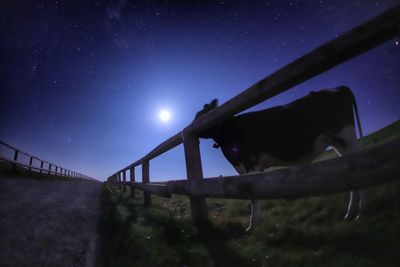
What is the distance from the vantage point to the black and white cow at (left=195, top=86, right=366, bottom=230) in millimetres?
4324

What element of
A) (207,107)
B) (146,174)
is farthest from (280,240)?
(146,174)

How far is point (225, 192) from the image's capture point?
194cm

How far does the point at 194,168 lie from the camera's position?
3.49 metres

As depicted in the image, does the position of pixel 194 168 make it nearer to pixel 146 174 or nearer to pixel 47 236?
pixel 47 236

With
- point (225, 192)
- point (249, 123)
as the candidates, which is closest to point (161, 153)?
point (249, 123)

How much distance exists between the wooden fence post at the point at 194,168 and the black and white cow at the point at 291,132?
766 mm

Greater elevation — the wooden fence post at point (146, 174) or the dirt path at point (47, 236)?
the wooden fence post at point (146, 174)

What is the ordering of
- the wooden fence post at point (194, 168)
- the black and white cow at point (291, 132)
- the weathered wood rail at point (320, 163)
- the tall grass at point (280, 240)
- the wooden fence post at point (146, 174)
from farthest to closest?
the wooden fence post at point (146, 174) < the black and white cow at point (291, 132) < the wooden fence post at point (194, 168) < the tall grass at point (280, 240) < the weathered wood rail at point (320, 163)

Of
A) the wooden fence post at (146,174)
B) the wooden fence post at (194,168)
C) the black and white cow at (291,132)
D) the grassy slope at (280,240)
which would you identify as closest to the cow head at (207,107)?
the black and white cow at (291,132)

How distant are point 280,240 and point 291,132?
2.28 metres

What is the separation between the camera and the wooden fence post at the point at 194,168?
3.49 metres

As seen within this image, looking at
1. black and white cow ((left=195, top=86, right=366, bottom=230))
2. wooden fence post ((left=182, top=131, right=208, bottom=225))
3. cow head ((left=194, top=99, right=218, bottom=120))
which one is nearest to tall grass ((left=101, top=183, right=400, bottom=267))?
wooden fence post ((left=182, top=131, right=208, bottom=225))

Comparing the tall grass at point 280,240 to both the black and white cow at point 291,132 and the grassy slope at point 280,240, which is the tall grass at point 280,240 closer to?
the grassy slope at point 280,240

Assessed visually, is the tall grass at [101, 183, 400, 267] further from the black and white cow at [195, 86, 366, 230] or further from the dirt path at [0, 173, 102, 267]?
the black and white cow at [195, 86, 366, 230]
